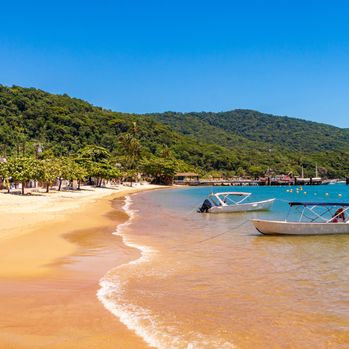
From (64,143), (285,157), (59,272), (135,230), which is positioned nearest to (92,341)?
(59,272)

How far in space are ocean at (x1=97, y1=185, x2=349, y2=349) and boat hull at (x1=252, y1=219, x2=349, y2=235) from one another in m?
2.61

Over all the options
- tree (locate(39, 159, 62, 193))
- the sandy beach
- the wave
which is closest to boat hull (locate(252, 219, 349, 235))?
the sandy beach

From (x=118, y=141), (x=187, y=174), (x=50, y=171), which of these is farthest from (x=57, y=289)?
(x=187, y=174)

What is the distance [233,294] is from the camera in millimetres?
10406

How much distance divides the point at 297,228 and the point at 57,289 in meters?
14.9

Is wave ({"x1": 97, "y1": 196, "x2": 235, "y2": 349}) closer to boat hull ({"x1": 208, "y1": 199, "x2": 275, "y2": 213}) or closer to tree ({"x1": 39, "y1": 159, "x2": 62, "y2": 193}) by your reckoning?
boat hull ({"x1": 208, "y1": 199, "x2": 275, "y2": 213})

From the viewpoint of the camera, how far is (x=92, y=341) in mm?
7055

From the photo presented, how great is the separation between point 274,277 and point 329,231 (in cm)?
1120

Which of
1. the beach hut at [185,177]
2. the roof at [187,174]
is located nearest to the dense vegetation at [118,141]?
the roof at [187,174]

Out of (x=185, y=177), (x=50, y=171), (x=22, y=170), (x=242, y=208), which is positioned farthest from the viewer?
(x=185, y=177)

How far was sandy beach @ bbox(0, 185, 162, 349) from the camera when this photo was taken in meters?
7.20

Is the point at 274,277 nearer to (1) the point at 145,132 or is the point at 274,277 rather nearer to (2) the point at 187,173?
(2) the point at 187,173

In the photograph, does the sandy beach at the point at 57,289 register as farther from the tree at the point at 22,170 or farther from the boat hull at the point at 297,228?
the tree at the point at 22,170

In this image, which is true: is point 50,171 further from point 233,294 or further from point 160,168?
point 160,168
